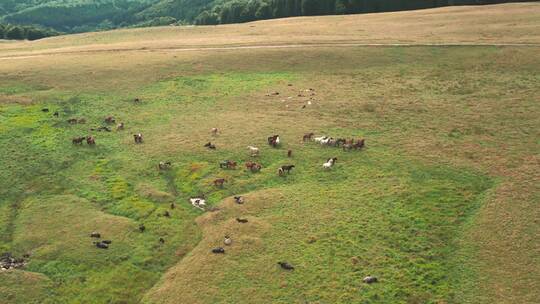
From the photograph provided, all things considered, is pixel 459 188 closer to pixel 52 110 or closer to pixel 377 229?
pixel 377 229

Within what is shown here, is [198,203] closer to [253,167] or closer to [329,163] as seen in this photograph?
[253,167]

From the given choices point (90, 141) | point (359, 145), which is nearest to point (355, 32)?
point (359, 145)

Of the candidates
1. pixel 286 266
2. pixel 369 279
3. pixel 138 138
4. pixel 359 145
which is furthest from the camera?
pixel 138 138

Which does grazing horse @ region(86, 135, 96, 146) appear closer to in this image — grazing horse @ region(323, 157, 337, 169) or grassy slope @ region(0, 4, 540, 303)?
grassy slope @ region(0, 4, 540, 303)

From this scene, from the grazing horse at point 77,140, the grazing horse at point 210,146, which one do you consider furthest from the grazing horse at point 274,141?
the grazing horse at point 77,140

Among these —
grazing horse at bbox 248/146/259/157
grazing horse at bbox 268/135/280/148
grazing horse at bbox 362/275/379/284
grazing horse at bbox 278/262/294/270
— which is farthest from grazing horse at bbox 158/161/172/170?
grazing horse at bbox 362/275/379/284

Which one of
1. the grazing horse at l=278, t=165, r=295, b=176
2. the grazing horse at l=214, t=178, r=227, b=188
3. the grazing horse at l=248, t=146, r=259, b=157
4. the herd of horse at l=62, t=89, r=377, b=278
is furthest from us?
the grazing horse at l=248, t=146, r=259, b=157

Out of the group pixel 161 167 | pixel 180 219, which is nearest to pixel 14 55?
pixel 161 167
